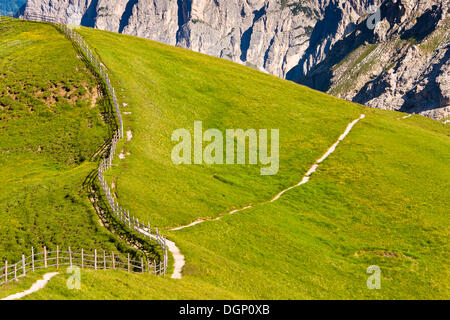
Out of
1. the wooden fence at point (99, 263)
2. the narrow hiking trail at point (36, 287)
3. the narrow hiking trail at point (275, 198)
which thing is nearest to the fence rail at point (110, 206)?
the wooden fence at point (99, 263)

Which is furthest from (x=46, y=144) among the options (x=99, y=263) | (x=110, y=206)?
(x=99, y=263)

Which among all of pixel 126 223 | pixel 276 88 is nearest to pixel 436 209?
pixel 126 223

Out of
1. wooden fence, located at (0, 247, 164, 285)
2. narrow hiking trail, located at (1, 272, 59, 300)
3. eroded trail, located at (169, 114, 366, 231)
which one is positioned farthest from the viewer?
eroded trail, located at (169, 114, 366, 231)

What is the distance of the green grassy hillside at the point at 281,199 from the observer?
1500 inches

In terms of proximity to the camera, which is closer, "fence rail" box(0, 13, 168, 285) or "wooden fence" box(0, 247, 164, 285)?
"fence rail" box(0, 13, 168, 285)

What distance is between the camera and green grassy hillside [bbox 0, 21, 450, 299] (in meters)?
38.1

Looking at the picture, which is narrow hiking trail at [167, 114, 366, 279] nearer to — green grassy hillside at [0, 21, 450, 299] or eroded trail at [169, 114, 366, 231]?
eroded trail at [169, 114, 366, 231]

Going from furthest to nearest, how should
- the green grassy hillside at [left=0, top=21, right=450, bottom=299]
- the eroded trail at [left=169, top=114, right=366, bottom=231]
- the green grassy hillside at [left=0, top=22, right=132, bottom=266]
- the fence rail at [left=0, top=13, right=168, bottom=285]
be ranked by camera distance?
the eroded trail at [left=169, top=114, right=366, bottom=231] < the green grassy hillside at [left=0, top=22, right=132, bottom=266] < the green grassy hillside at [left=0, top=21, right=450, bottom=299] < the fence rail at [left=0, top=13, right=168, bottom=285]

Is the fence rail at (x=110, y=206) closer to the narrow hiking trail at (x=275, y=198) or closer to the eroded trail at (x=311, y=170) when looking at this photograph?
the narrow hiking trail at (x=275, y=198)

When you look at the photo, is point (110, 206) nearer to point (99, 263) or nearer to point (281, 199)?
point (99, 263)

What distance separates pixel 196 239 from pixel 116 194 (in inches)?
451

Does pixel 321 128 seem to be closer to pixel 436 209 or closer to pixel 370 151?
pixel 370 151

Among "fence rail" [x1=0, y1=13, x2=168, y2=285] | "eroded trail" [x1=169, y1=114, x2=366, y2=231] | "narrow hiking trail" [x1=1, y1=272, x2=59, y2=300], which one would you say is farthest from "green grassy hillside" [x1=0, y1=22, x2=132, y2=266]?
"narrow hiking trail" [x1=1, y1=272, x2=59, y2=300]

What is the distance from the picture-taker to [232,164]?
220 ft
